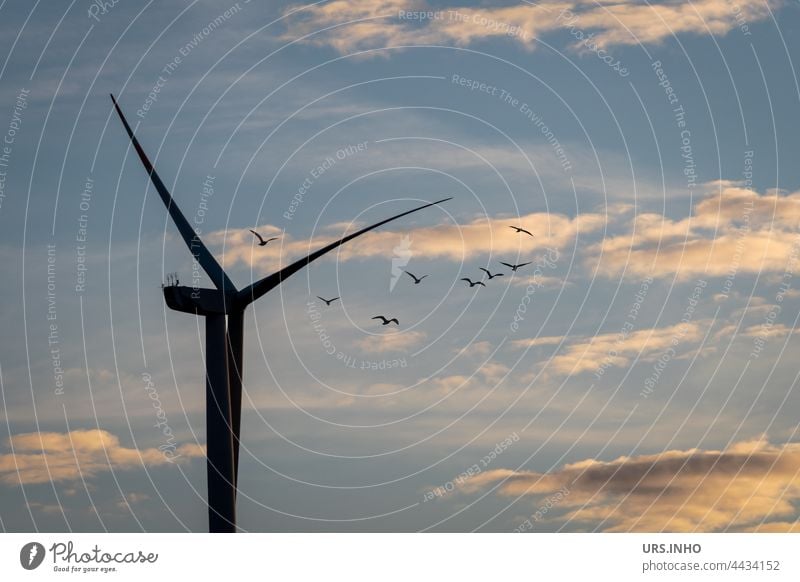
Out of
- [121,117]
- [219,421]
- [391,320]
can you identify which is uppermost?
[121,117]

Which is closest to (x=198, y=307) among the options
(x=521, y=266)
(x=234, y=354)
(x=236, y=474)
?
(x=234, y=354)

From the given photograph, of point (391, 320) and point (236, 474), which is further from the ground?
point (391, 320)
